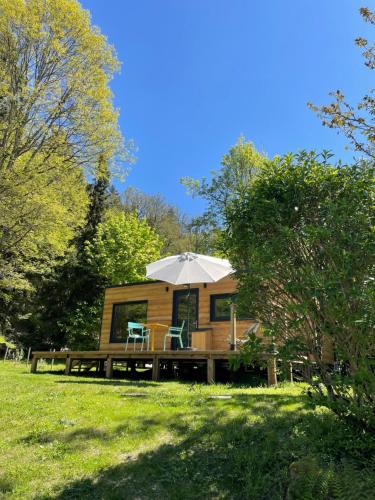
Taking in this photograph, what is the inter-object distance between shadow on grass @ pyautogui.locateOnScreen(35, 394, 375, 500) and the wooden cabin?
20.3ft

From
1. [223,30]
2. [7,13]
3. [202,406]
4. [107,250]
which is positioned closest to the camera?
[202,406]

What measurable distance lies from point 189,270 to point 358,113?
5.05 meters

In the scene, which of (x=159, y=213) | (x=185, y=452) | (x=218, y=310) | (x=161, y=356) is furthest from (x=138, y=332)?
(x=159, y=213)

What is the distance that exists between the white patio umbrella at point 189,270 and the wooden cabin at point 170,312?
1.44m

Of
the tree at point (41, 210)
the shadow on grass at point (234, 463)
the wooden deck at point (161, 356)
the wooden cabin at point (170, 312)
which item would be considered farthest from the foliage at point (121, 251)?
the shadow on grass at point (234, 463)

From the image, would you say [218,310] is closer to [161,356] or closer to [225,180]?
[161,356]

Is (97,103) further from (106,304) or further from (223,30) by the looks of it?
(106,304)

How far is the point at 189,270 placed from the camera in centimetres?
923

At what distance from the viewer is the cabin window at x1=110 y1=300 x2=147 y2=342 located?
12.6 metres

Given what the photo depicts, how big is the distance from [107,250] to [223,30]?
12.0 metres

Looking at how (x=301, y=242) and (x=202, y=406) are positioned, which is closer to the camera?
(x=301, y=242)

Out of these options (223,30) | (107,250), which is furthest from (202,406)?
(107,250)

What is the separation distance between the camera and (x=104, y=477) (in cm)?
307

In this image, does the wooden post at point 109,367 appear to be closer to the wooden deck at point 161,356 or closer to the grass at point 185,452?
the wooden deck at point 161,356
